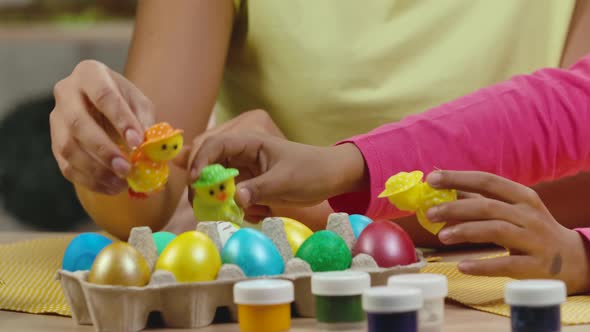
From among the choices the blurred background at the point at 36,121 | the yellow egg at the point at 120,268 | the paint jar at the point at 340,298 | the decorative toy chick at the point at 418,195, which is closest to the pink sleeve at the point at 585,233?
the decorative toy chick at the point at 418,195

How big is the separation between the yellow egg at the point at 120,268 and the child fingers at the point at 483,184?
0.21 meters

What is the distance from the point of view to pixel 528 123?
2.98 ft

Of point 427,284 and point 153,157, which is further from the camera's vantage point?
point 153,157

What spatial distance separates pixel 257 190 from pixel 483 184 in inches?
6.5

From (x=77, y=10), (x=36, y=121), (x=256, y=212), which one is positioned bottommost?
(x=36, y=121)

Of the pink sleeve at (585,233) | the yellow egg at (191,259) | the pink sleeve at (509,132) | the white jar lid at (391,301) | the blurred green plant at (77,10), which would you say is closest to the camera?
the white jar lid at (391,301)

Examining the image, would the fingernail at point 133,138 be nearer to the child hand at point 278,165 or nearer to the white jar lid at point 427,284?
the child hand at point 278,165

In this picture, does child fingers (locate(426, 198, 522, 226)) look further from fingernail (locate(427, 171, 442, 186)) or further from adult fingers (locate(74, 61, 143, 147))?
adult fingers (locate(74, 61, 143, 147))

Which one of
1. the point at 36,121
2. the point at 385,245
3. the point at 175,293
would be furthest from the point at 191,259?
the point at 36,121

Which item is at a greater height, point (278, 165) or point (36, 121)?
point (278, 165)

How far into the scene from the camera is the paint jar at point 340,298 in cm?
62

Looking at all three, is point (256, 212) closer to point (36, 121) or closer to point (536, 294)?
point (536, 294)

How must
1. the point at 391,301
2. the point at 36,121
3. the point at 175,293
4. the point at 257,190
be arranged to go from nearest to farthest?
1. the point at 391,301
2. the point at 175,293
3. the point at 257,190
4. the point at 36,121

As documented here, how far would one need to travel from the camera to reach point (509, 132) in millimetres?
904
